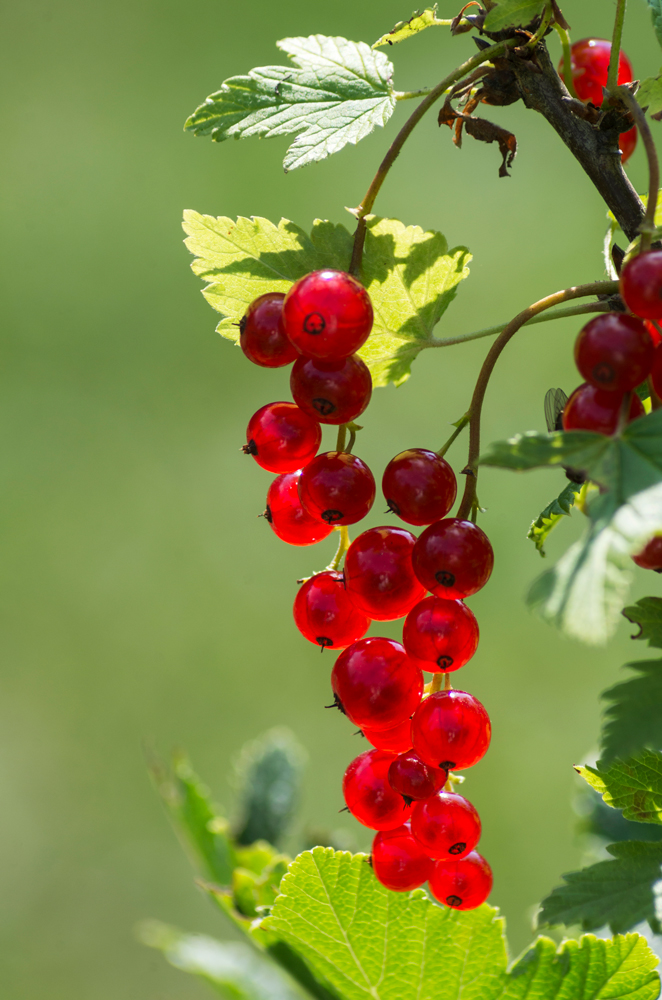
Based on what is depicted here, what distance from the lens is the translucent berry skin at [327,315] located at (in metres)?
0.52

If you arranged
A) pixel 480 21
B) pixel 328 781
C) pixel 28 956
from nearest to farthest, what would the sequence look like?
pixel 480 21
pixel 28 956
pixel 328 781

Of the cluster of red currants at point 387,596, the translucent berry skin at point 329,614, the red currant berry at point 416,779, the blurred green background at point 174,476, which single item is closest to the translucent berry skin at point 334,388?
Result: the cluster of red currants at point 387,596

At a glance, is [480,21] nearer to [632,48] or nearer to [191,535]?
[191,535]

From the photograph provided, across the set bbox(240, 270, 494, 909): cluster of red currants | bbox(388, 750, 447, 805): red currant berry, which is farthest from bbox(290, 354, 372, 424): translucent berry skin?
bbox(388, 750, 447, 805): red currant berry

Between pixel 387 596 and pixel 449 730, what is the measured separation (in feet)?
0.28

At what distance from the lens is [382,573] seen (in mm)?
569

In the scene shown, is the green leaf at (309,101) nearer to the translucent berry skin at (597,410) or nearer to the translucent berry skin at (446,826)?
the translucent berry skin at (597,410)

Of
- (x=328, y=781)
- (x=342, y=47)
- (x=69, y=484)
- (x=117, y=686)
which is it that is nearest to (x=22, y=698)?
(x=117, y=686)

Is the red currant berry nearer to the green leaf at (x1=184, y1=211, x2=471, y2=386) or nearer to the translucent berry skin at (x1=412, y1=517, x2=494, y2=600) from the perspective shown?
the translucent berry skin at (x1=412, y1=517, x2=494, y2=600)

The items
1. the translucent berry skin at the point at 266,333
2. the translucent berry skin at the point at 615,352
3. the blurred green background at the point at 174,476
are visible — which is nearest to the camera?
the translucent berry skin at the point at 615,352

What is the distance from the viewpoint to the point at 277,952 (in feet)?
2.22

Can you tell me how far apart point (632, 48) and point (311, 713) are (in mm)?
2695

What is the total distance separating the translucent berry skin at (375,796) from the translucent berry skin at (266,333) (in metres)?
0.27

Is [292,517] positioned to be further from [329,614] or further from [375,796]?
[375,796]
